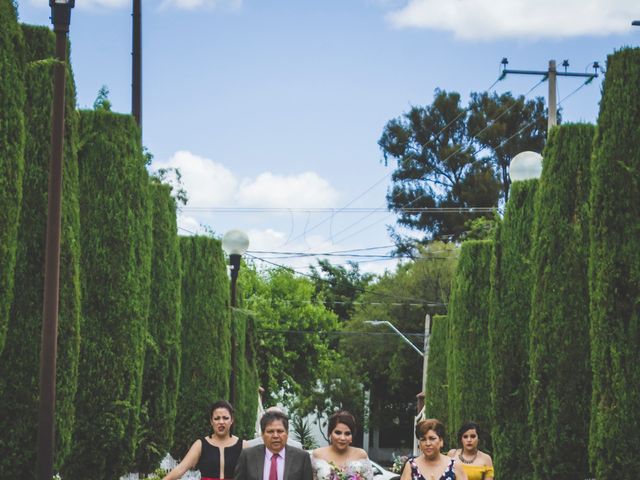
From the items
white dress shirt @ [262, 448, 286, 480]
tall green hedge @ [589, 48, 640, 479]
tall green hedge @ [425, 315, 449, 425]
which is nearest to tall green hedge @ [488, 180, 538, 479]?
tall green hedge @ [589, 48, 640, 479]

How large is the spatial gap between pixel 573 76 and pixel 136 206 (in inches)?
517

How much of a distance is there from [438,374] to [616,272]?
22.9 metres

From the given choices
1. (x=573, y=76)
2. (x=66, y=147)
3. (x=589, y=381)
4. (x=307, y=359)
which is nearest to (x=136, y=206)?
(x=66, y=147)

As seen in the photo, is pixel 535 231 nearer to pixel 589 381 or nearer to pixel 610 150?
pixel 589 381

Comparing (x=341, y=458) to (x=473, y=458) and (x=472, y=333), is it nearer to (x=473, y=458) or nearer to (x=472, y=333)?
(x=473, y=458)

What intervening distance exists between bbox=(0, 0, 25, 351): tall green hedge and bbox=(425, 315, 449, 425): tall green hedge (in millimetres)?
23213

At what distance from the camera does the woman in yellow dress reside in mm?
12336

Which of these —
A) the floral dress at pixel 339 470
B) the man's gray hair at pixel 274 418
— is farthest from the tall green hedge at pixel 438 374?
the man's gray hair at pixel 274 418

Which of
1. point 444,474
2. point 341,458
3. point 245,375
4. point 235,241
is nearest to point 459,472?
point 444,474

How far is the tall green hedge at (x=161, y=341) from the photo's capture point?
1998 cm

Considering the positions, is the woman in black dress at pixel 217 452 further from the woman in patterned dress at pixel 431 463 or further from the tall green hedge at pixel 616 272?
the tall green hedge at pixel 616 272

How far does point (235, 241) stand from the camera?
24641 mm

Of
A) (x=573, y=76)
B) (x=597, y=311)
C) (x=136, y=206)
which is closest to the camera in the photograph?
(x=597, y=311)

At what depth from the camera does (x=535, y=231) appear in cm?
1480
